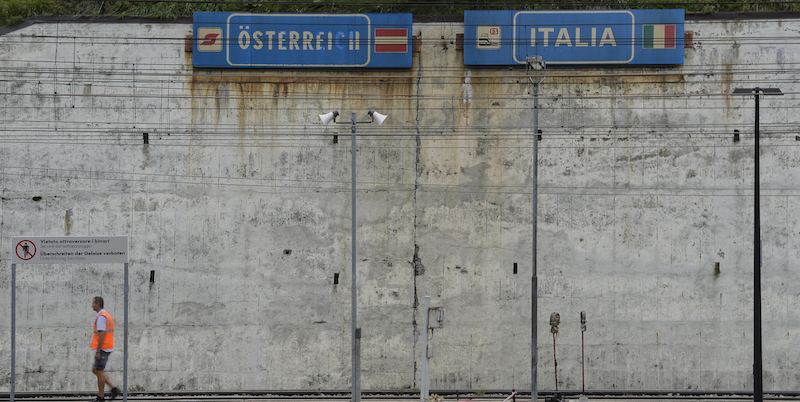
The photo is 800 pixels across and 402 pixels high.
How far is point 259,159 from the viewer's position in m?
16.5

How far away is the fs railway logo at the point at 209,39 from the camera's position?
16406mm

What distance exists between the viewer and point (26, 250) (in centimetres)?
1135

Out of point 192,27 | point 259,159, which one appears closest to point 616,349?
point 259,159

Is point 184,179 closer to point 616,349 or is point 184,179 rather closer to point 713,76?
point 616,349

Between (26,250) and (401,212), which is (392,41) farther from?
(26,250)

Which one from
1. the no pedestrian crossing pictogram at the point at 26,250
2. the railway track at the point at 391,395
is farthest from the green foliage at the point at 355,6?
the railway track at the point at 391,395

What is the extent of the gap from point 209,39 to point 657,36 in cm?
1070

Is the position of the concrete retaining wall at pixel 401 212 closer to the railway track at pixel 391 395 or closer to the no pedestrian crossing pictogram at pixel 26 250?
the railway track at pixel 391 395

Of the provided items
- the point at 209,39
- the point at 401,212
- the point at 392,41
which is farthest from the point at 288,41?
the point at 401,212

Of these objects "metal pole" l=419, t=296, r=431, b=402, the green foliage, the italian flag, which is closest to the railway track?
"metal pole" l=419, t=296, r=431, b=402

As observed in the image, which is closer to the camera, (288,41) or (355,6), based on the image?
(288,41)

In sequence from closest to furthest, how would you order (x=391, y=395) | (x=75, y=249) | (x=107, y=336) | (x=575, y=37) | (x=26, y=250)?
(x=75, y=249), (x=26, y=250), (x=107, y=336), (x=391, y=395), (x=575, y=37)

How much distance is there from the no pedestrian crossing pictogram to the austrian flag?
8.67 meters

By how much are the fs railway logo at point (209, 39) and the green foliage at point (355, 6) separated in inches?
39.5
